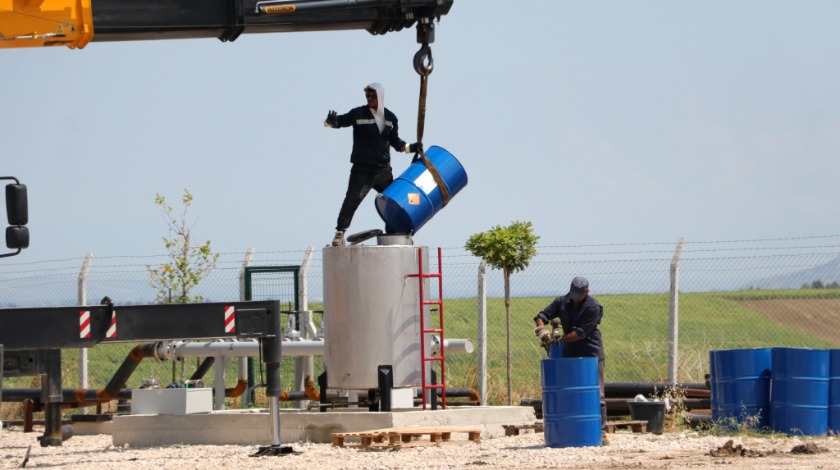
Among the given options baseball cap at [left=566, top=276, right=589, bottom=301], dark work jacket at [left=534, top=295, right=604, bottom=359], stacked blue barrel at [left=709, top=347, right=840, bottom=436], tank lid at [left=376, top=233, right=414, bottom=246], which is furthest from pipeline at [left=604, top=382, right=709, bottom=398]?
tank lid at [left=376, top=233, right=414, bottom=246]

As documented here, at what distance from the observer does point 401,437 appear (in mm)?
13695

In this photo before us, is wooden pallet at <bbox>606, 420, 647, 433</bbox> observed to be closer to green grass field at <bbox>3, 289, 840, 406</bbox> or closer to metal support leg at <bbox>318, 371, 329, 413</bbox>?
metal support leg at <bbox>318, 371, 329, 413</bbox>

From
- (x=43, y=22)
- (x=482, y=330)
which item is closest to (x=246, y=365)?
(x=482, y=330)

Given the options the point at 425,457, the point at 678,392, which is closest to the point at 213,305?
the point at 425,457

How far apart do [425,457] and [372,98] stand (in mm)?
4597

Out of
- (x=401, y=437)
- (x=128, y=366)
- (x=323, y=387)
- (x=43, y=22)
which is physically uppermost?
(x=43, y=22)

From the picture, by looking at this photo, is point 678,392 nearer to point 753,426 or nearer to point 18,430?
point 753,426

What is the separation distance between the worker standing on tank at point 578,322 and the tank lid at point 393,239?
1827 millimetres

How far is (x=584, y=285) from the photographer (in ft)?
46.4

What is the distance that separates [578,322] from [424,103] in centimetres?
272

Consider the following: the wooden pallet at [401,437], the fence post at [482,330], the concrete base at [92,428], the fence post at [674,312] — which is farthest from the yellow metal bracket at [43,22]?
the fence post at [674,312]

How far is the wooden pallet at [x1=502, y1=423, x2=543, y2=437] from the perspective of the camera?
14898 mm

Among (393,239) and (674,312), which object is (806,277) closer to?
(674,312)

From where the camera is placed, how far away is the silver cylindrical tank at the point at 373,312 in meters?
15.0
